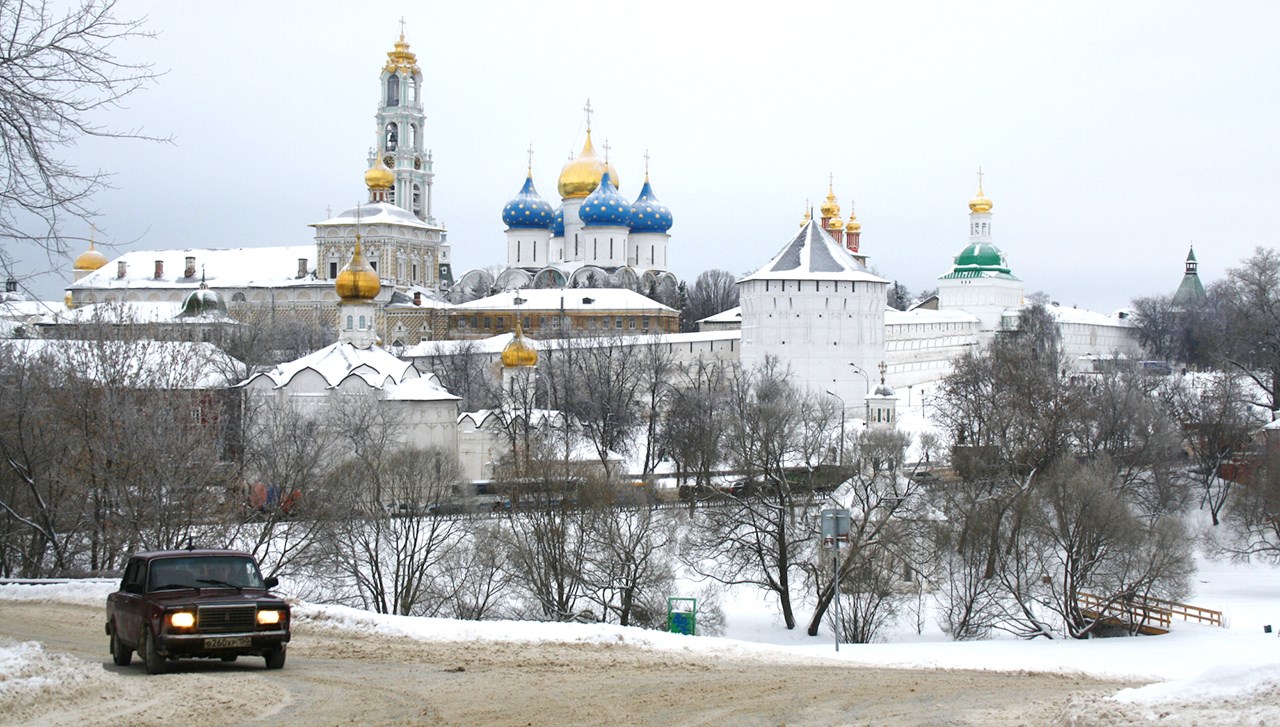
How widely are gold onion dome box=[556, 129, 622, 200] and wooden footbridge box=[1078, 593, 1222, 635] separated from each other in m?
49.2

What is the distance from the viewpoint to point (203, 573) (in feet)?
30.6

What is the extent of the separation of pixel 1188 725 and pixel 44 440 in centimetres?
1733

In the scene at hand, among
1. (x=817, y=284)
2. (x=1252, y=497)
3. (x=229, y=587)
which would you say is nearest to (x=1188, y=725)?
(x=229, y=587)

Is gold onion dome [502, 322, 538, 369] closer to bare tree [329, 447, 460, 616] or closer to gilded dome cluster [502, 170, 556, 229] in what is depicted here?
bare tree [329, 447, 460, 616]

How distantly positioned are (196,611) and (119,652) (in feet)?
3.22

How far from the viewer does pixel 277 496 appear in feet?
80.4

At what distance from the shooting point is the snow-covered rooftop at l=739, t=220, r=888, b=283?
160ft

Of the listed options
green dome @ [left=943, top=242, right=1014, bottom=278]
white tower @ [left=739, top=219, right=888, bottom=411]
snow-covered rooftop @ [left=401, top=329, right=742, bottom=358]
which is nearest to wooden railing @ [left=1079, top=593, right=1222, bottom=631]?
white tower @ [left=739, top=219, right=888, bottom=411]

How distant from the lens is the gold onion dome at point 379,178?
64375 millimetres

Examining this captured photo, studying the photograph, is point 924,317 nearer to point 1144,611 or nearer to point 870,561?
point 1144,611

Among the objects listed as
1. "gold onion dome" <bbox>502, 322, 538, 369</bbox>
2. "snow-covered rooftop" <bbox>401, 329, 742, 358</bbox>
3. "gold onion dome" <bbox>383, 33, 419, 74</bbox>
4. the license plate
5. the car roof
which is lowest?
the license plate

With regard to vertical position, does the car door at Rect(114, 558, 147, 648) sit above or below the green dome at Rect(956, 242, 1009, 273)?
below

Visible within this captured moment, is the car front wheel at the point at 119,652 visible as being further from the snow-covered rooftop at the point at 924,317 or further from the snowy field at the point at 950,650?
the snow-covered rooftop at the point at 924,317

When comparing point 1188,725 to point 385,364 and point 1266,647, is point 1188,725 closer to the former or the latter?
point 1266,647
